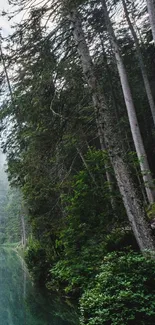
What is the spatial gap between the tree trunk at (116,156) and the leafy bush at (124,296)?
1.05m

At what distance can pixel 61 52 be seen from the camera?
7.71m

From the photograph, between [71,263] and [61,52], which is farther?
[71,263]

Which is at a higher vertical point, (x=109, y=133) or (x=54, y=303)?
(x=109, y=133)

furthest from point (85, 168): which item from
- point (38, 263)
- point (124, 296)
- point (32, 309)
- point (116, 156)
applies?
point (38, 263)

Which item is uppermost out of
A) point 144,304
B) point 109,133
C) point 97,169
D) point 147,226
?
point 109,133

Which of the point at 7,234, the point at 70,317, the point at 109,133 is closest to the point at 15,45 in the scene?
the point at 109,133

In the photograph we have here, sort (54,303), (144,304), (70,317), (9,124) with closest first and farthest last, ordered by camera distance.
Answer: (144,304) < (70,317) < (54,303) < (9,124)

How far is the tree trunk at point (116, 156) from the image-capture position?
6301mm

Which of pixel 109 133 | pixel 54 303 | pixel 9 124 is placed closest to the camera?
pixel 109 133

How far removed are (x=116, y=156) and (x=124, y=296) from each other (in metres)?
3.17

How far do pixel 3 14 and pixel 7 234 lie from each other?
2291 inches

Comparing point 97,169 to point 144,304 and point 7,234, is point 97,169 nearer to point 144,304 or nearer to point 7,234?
point 144,304

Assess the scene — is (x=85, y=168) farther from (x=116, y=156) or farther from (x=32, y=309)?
(x=32, y=309)

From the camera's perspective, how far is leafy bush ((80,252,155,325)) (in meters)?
4.42
